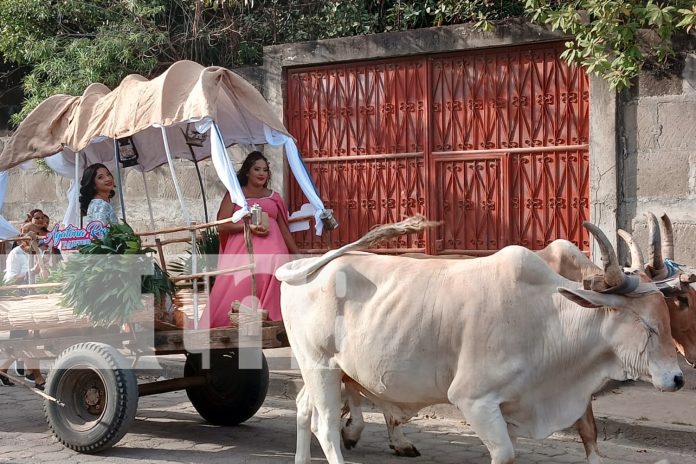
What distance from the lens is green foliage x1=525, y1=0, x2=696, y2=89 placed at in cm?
805

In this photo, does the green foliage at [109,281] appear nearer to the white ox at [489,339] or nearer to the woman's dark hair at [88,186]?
the woman's dark hair at [88,186]

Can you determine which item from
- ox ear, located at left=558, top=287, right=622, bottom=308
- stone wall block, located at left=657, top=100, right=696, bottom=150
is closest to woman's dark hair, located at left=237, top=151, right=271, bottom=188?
ox ear, located at left=558, top=287, right=622, bottom=308

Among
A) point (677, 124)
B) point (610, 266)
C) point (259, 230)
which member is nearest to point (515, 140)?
point (677, 124)

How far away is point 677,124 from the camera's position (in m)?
8.32

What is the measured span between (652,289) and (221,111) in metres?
3.87

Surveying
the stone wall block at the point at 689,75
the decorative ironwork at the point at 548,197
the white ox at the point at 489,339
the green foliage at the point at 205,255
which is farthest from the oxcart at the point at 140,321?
the stone wall block at the point at 689,75

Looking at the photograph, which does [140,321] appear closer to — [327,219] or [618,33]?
[327,219]

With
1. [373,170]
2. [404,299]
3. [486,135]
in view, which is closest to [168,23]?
[373,170]

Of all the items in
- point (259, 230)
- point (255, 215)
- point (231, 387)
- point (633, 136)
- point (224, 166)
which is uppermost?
point (633, 136)

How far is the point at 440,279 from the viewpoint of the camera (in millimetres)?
5344

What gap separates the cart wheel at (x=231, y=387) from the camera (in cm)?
720

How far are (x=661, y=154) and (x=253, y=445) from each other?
4365mm

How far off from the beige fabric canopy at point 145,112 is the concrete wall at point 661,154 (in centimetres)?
330

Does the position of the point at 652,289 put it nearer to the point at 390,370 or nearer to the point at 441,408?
the point at 390,370
